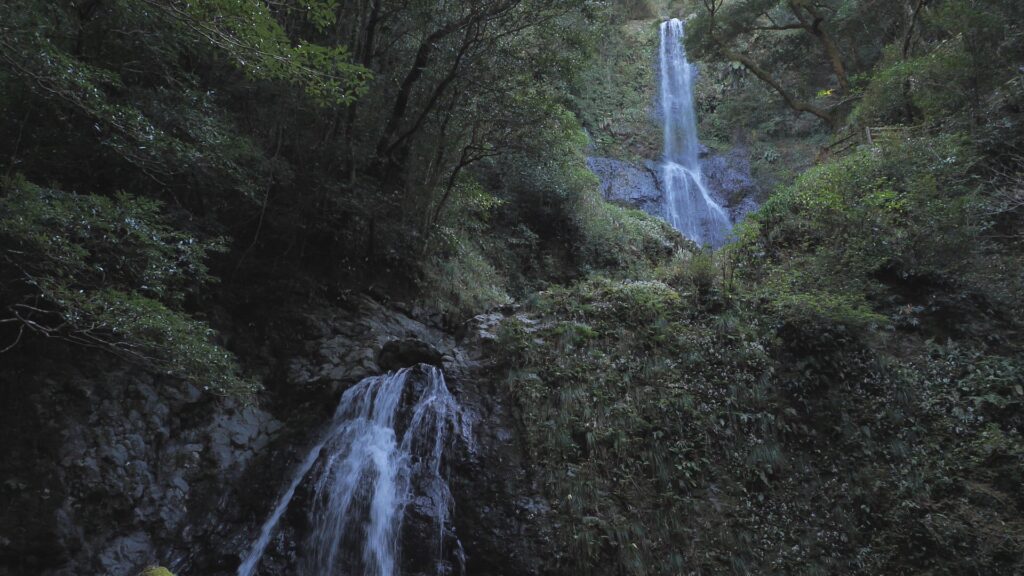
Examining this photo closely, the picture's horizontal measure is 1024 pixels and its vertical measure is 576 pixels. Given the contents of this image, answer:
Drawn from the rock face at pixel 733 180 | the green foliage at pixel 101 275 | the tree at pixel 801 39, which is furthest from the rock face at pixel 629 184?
the green foliage at pixel 101 275

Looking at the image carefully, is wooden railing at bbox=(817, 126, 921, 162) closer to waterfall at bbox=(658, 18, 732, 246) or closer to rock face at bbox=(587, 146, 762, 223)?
waterfall at bbox=(658, 18, 732, 246)

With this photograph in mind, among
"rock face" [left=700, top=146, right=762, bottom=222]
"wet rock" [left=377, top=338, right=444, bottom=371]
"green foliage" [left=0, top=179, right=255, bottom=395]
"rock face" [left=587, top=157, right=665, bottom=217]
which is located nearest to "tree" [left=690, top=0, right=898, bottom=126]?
"rock face" [left=700, top=146, right=762, bottom=222]

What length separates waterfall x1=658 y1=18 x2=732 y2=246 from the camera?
1850 cm

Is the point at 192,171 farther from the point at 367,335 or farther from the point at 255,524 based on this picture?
the point at 255,524

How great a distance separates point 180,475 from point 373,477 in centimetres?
212

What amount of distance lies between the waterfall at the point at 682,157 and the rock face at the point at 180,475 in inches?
497

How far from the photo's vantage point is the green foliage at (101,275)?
3.70 meters

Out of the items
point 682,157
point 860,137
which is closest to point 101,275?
point 860,137

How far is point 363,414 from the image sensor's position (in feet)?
21.6

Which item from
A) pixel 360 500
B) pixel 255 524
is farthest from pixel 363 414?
pixel 255 524

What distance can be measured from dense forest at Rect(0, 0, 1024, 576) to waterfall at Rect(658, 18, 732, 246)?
27.3 feet

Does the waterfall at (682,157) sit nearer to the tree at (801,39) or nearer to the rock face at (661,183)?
the rock face at (661,183)

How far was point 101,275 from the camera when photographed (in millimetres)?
4234

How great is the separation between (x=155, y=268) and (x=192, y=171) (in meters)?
1.83
